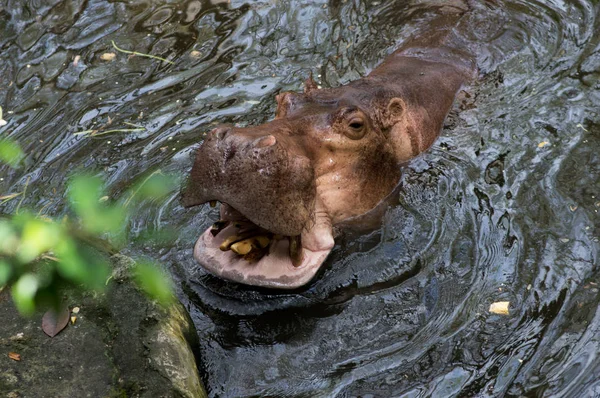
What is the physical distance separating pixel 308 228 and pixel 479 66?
9.20 feet

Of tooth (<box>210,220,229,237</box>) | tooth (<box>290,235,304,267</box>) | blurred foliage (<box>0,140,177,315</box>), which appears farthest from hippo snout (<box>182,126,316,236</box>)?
blurred foliage (<box>0,140,177,315</box>)

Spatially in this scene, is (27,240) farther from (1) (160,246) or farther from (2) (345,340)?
(1) (160,246)

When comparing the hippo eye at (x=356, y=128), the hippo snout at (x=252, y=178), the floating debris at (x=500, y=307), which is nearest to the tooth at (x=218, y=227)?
the hippo snout at (x=252, y=178)

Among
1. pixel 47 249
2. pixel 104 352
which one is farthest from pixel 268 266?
pixel 47 249

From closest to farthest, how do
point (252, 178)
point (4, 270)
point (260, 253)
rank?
point (4, 270)
point (252, 178)
point (260, 253)

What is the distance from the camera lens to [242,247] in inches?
165

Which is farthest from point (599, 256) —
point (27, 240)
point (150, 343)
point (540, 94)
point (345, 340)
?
point (27, 240)

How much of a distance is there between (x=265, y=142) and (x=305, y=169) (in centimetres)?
30

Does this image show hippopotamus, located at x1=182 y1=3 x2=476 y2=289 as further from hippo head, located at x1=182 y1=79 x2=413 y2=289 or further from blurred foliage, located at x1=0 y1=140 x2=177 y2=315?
blurred foliage, located at x1=0 y1=140 x2=177 y2=315

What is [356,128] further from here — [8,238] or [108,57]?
[108,57]

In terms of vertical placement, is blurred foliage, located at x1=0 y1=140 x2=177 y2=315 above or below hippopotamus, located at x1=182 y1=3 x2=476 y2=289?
above

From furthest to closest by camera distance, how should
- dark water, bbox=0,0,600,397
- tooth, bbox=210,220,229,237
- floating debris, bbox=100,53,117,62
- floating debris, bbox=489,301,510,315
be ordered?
floating debris, bbox=100,53,117,62 < tooth, bbox=210,220,229,237 < floating debris, bbox=489,301,510,315 < dark water, bbox=0,0,600,397

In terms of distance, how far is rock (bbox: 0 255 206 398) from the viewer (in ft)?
10.5

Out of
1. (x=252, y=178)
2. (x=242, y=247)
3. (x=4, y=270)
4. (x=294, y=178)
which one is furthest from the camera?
(x=242, y=247)
